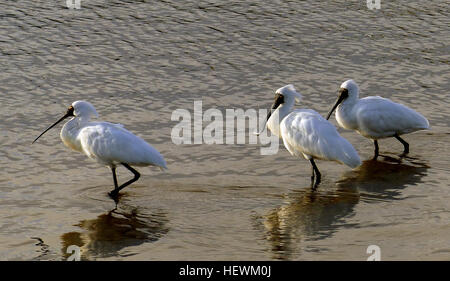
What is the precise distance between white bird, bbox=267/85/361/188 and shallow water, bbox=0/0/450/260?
1.28ft

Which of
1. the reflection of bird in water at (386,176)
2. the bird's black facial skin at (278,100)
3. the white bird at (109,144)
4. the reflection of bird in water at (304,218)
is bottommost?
the reflection of bird in water at (304,218)

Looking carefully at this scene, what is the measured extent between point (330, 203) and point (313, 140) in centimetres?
95

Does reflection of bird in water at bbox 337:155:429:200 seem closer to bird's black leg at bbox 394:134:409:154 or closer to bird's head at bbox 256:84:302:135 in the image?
bird's black leg at bbox 394:134:409:154

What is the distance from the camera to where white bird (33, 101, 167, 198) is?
1120 cm

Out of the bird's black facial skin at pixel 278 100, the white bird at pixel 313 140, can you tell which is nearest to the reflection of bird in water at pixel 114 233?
the white bird at pixel 313 140

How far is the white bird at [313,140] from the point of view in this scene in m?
11.6

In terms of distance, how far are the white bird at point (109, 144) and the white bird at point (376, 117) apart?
3.24m

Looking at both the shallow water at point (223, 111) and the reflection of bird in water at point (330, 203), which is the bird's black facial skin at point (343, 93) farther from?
the reflection of bird in water at point (330, 203)

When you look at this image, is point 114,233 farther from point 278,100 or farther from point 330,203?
point 278,100

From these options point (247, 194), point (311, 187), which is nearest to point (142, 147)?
point (247, 194)

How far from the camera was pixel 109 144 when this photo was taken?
Result: 442 inches

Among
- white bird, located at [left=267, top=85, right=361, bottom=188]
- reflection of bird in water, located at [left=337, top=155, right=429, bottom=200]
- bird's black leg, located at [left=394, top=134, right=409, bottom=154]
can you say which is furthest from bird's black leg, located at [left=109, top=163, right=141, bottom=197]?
bird's black leg, located at [left=394, top=134, right=409, bottom=154]

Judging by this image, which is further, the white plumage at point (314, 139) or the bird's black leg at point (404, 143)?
the bird's black leg at point (404, 143)

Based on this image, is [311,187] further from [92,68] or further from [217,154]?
[92,68]
